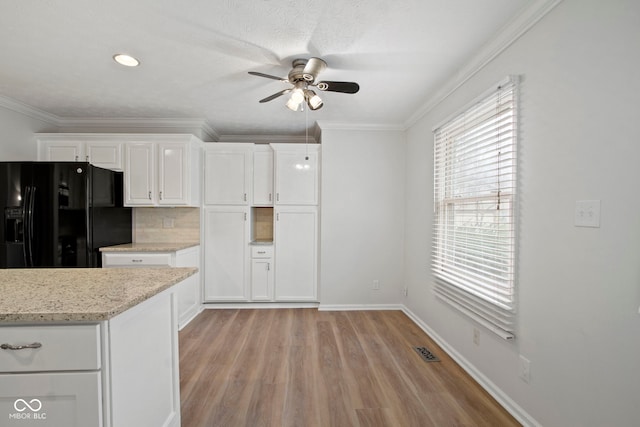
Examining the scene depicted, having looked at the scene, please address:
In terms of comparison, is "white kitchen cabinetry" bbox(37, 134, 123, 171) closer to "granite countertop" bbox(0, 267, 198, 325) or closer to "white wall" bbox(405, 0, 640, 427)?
"granite countertop" bbox(0, 267, 198, 325)

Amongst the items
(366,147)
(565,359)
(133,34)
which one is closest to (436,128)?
(366,147)

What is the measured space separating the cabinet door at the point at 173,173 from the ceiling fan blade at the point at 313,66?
6.34 ft

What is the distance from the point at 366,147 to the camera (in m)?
3.48

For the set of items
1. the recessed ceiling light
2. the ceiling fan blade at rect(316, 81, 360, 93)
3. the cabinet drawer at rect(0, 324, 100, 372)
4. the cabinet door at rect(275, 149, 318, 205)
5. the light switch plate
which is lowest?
the cabinet drawer at rect(0, 324, 100, 372)

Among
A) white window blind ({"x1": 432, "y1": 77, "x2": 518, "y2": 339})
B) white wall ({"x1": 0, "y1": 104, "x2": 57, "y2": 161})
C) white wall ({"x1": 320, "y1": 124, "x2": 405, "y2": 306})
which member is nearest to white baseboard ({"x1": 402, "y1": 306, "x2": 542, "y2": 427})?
white window blind ({"x1": 432, "y1": 77, "x2": 518, "y2": 339})

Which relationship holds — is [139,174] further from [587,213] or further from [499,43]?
[587,213]

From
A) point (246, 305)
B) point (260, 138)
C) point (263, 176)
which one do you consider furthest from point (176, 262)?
point (260, 138)

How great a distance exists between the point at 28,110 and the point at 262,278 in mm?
3294

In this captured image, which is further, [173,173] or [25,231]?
[173,173]

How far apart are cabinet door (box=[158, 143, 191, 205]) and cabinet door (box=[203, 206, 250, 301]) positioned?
412 mm

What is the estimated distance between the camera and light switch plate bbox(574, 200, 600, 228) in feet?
3.91

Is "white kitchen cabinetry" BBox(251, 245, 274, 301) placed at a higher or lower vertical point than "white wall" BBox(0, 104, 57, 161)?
lower

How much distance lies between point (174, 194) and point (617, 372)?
3761 millimetres

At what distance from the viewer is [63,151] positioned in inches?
125
